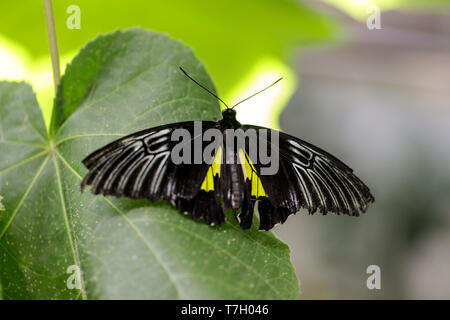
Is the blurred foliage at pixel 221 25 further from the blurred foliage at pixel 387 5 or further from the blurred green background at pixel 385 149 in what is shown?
the blurred green background at pixel 385 149

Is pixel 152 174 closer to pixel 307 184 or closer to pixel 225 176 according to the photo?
pixel 225 176

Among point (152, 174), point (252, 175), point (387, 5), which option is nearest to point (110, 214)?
point (152, 174)

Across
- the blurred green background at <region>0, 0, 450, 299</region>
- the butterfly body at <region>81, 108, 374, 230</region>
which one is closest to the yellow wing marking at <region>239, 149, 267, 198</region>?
the butterfly body at <region>81, 108, 374, 230</region>

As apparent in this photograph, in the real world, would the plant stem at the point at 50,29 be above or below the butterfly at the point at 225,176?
above

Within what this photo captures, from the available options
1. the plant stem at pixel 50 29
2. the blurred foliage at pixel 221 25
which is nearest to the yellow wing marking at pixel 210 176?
the plant stem at pixel 50 29

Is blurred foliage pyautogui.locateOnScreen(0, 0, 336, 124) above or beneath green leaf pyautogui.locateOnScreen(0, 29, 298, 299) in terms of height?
above

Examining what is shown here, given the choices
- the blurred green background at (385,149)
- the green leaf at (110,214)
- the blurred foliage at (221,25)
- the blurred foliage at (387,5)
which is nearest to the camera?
the green leaf at (110,214)

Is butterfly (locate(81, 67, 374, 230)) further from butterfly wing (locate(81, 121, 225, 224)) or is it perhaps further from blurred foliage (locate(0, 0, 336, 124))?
blurred foliage (locate(0, 0, 336, 124))
